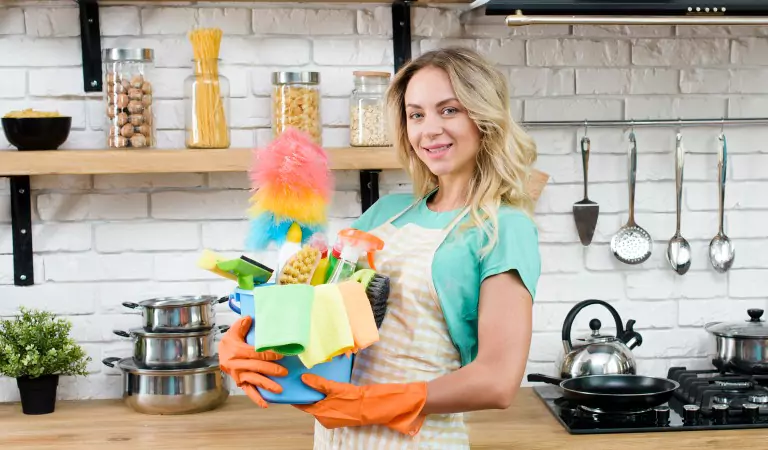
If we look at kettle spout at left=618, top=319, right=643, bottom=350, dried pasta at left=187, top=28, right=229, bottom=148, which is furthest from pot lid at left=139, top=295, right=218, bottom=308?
kettle spout at left=618, top=319, right=643, bottom=350

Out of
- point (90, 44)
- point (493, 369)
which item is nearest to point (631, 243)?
point (493, 369)

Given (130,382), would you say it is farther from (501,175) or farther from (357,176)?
(501,175)

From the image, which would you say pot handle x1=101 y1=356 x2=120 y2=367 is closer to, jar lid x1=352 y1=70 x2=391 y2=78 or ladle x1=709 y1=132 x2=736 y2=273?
jar lid x1=352 y1=70 x2=391 y2=78

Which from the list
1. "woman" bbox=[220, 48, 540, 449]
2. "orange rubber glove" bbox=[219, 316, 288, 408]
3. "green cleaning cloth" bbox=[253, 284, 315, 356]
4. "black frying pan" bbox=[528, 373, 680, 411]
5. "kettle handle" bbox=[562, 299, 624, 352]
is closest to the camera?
"green cleaning cloth" bbox=[253, 284, 315, 356]

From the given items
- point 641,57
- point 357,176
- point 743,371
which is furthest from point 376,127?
point 743,371

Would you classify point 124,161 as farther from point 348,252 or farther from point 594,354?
point 594,354

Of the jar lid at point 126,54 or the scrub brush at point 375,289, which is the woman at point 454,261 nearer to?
the scrub brush at point 375,289

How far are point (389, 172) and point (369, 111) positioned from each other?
0.21 meters

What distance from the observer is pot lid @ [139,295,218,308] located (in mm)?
2195

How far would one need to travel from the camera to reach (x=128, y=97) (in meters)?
2.20

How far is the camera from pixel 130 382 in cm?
222

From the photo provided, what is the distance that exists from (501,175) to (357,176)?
2.68 feet

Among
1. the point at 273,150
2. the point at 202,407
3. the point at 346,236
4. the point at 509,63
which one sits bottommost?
the point at 202,407

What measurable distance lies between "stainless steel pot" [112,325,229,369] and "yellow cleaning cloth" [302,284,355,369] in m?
0.89
